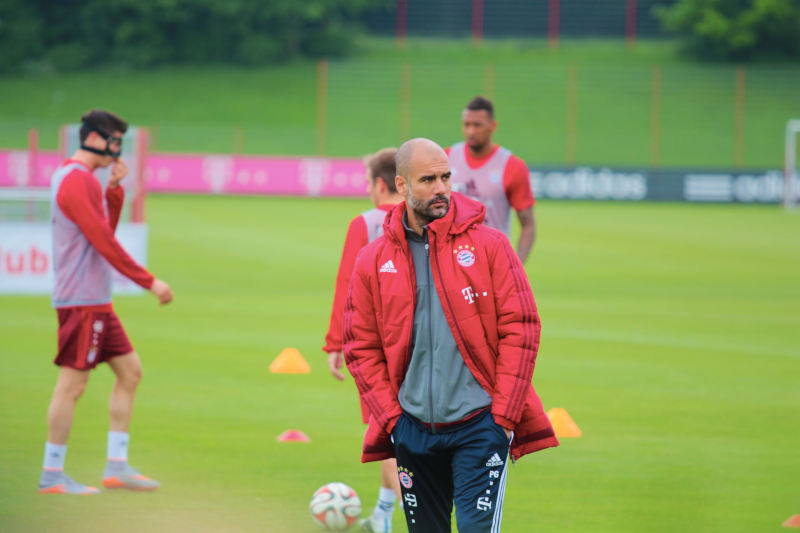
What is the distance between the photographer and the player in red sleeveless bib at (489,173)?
885 cm

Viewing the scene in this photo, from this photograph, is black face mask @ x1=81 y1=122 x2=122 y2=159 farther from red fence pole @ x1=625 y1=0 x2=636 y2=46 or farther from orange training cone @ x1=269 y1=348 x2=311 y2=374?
red fence pole @ x1=625 y1=0 x2=636 y2=46

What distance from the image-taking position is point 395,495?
6.67 meters

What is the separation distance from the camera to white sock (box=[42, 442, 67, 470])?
23.8 ft

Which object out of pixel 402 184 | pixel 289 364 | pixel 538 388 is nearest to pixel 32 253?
pixel 289 364

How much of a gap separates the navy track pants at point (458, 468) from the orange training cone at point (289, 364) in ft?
21.3

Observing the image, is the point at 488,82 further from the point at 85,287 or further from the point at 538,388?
the point at 85,287

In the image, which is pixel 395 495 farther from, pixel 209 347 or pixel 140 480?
pixel 209 347

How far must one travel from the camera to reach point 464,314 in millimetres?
4637

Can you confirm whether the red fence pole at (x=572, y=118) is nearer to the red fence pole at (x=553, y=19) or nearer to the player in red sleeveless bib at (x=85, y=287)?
the red fence pole at (x=553, y=19)

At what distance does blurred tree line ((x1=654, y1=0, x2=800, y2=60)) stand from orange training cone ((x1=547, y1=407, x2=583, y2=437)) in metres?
49.8

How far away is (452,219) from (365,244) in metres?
1.63

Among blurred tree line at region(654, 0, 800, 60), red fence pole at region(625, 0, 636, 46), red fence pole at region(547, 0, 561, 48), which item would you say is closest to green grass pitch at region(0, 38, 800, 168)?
blurred tree line at region(654, 0, 800, 60)

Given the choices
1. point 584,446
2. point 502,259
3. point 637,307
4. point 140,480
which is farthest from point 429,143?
point 637,307

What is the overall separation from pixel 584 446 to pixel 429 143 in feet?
15.1
